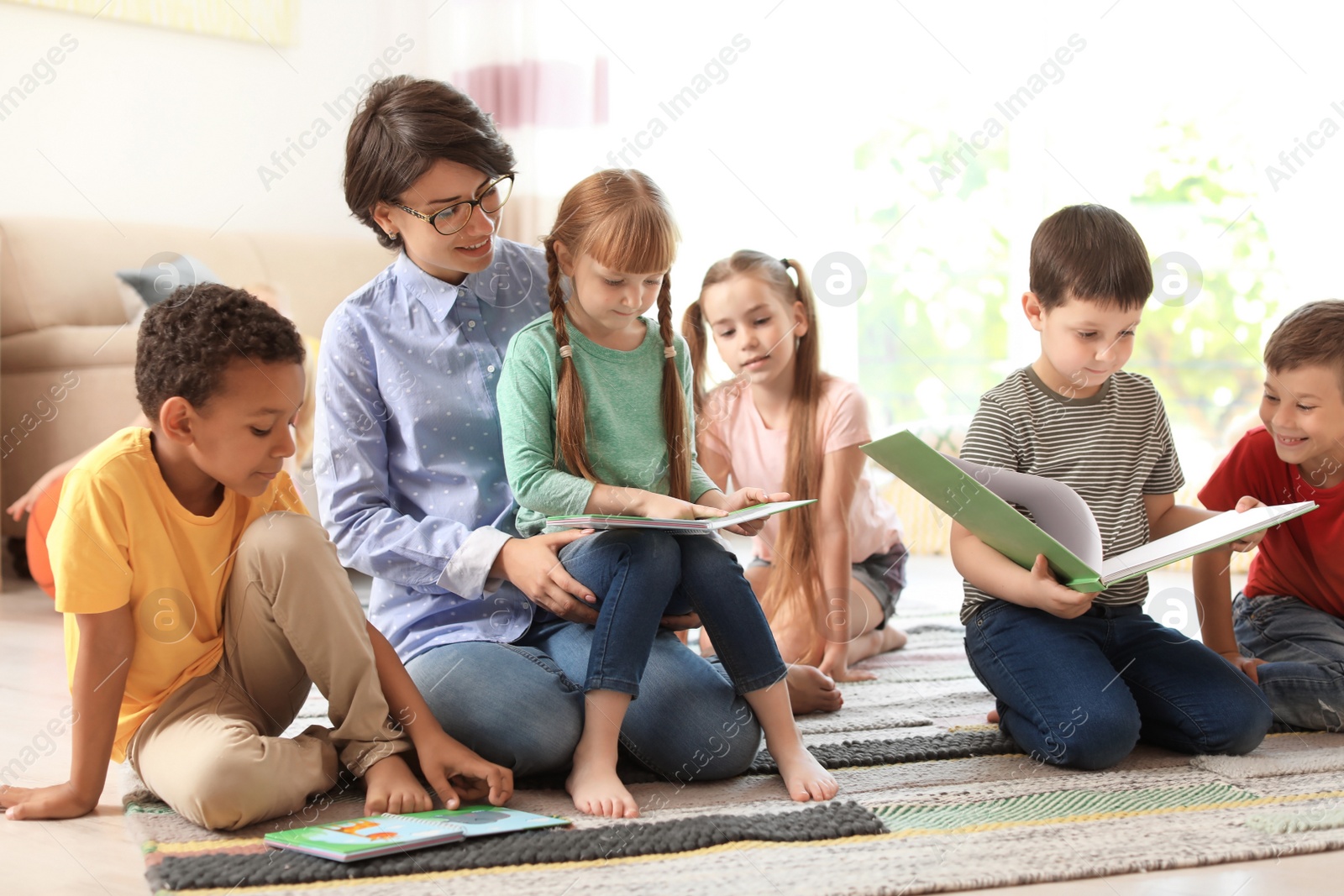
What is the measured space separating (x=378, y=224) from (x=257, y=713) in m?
0.54

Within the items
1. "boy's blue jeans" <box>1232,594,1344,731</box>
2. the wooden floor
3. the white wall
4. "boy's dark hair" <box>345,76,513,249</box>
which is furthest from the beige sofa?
"boy's blue jeans" <box>1232,594,1344,731</box>

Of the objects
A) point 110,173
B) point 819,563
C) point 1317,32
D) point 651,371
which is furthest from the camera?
point 110,173

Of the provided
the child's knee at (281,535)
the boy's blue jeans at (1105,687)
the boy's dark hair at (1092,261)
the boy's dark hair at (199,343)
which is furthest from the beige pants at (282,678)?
the boy's dark hair at (1092,261)

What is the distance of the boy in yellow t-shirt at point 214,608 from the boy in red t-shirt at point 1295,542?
3.00ft

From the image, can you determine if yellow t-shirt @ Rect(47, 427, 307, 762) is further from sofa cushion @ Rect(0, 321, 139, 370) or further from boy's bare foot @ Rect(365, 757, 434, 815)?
sofa cushion @ Rect(0, 321, 139, 370)

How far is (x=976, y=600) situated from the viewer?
→ 139 centimetres

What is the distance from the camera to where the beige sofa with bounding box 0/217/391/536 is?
265cm

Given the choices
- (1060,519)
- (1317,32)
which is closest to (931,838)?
(1060,519)

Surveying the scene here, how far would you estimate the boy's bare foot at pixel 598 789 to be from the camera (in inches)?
43.4

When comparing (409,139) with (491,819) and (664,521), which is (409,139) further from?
(491,819)

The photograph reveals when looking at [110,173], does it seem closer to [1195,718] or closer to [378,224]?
[378,224]

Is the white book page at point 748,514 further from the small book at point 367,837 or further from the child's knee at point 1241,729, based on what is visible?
the child's knee at point 1241,729

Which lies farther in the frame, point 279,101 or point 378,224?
point 279,101

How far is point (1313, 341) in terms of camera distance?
4.66 ft
